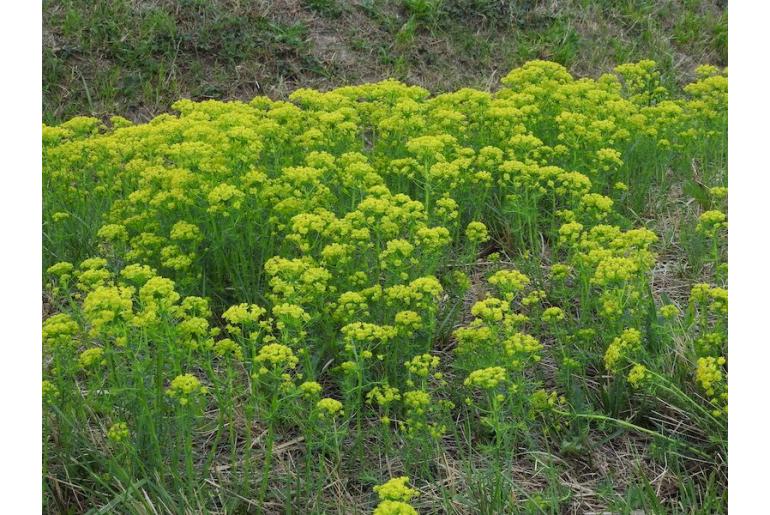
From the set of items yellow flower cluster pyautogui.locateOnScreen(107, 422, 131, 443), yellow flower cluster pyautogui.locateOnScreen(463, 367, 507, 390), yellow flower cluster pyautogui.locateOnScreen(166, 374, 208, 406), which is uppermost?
yellow flower cluster pyautogui.locateOnScreen(463, 367, 507, 390)

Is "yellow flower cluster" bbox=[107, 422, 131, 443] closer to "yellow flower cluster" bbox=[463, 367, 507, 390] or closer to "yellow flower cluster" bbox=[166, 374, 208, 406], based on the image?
"yellow flower cluster" bbox=[166, 374, 208, 406]

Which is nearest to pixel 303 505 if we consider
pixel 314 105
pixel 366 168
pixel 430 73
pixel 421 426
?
pixel 421 426

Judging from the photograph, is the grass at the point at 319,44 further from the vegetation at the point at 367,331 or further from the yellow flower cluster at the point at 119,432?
the yellow flower cluster at the point at 119,432

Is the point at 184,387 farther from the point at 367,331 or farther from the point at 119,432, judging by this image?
the point at 367,331

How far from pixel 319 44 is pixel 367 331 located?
18.8ft

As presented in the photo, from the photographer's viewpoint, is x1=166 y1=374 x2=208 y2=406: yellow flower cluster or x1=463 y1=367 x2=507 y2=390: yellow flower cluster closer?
x1=166 y1=374 x2=208 y2=406: yellow flower cluster

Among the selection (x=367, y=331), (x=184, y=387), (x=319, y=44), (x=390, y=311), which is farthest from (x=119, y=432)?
(x=319, y=44)

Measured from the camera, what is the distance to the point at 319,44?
27.3 feet

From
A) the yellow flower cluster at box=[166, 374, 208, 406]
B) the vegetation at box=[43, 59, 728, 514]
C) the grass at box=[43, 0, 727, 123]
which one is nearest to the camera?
the yellow flower cluster at box=[166, 374, 208, 406]

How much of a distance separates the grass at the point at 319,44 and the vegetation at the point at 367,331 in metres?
2.97

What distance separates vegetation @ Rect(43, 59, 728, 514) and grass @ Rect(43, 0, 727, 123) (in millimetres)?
2975

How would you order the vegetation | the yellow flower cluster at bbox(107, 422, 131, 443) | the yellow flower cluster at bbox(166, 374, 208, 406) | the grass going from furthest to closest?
1. the grass
2. the vegetation
3. the yellow flower cluster at bbox(107, 422, 131, 443)
4. the yellow flower cluster at bbox(166, 374, 208, 406)

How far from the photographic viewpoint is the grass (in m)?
7.70

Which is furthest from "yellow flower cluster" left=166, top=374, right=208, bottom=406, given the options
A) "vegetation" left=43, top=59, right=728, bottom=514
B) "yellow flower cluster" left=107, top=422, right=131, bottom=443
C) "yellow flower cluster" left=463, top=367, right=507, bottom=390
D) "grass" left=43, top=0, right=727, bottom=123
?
"grass" left=43, top=0, right=727, bottom=123
